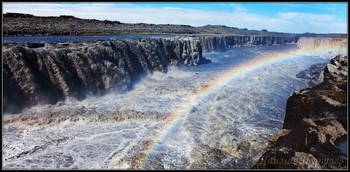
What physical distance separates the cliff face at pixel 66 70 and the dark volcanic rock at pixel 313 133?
13.0m

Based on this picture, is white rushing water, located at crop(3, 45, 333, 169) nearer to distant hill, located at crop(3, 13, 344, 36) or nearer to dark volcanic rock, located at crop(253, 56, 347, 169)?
dark volcanic rock, located at crop(253, 56, 347, 169)

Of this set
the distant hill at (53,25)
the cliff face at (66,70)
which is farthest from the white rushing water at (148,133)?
the distant hill at (53,25)

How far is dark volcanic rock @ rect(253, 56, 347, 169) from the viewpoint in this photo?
9.59m

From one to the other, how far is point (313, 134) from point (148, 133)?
722cm

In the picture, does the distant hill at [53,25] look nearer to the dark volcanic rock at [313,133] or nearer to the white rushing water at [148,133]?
the white rushing water at [148,133]

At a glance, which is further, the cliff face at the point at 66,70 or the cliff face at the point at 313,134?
the cliff face at the point at 66,70

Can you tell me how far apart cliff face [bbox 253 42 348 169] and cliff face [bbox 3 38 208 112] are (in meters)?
12.9

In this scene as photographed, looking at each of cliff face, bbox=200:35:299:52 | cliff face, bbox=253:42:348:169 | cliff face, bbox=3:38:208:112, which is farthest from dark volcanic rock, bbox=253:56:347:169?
cliff face, bbox=200:35:299:52

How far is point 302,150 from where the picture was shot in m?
10.7

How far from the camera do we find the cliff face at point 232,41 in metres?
69.8

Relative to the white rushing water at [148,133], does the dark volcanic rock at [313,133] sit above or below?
above

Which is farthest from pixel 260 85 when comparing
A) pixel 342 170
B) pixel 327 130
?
pixel 342 170

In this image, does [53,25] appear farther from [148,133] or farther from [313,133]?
[313,133]

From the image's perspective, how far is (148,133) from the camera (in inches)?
633
